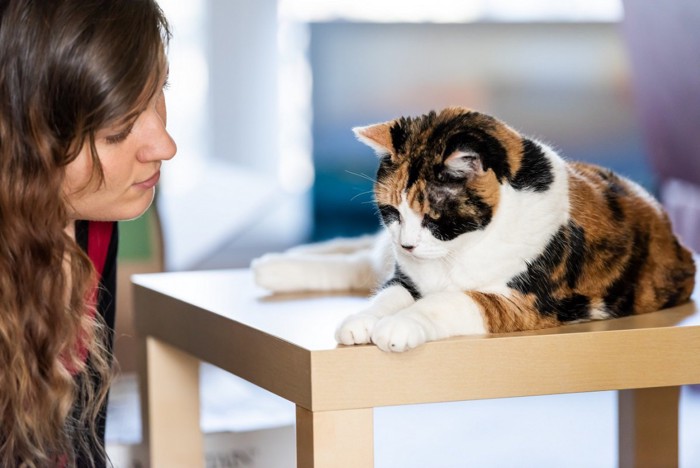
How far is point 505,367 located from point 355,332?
158 mm

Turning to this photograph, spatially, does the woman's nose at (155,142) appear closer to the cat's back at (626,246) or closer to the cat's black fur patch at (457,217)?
the cat's black fur patch at (457,217)

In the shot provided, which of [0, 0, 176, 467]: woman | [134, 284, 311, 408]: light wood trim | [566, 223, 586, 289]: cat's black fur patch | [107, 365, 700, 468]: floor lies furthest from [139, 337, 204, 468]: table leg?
[566, 223, 586, 289]: cat's black fur patch

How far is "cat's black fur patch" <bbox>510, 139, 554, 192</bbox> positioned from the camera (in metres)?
1.03

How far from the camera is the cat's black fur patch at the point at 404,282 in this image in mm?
1110

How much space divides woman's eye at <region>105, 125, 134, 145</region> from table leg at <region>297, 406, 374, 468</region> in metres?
0.34

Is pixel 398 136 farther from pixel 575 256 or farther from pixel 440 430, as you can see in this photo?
pixel 440 430

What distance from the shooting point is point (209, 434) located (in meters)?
1.61

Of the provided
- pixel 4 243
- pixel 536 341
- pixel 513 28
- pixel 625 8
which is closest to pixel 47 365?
pixel 4 243

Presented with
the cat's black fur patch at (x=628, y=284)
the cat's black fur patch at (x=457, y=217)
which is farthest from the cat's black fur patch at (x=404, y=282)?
the cat's black fur patch at (x=628, y=284)

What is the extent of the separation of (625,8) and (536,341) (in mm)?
1921

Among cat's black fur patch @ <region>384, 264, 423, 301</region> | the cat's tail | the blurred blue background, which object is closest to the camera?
cat's black fur patch @ <region>384, 264, 423, 301</region>

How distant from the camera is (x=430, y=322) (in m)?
0.96

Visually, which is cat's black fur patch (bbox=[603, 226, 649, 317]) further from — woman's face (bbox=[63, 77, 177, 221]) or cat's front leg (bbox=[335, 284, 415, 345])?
woman's face (bbox=[63, 77, 177, 221])

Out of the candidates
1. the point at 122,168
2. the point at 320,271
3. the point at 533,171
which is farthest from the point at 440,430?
the point at 122,168
